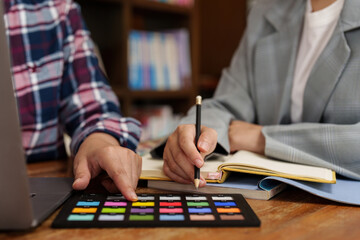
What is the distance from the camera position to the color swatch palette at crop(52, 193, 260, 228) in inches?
17.2

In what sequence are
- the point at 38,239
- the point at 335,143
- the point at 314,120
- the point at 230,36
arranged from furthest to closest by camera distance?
the point at 230,36, the point at 314,120, the point at 335,143, the point at 38,239

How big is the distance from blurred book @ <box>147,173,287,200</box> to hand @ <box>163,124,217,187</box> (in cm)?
1

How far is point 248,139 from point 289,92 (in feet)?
0.75

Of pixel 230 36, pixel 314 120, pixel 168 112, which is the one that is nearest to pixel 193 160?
pixel 314 120

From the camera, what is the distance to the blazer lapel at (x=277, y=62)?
93 cm

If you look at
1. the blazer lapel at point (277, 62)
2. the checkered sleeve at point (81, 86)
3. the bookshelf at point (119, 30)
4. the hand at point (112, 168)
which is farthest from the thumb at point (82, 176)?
the bookshelf at point (119, 30)

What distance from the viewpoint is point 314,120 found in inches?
34.2

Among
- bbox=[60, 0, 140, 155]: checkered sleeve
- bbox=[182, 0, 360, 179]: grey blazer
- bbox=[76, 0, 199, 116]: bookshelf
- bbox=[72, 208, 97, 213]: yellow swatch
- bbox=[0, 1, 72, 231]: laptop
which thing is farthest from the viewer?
bbox=[76, 0, 199, 116]: bookshelf

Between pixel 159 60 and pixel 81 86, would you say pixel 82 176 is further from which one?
pixel 159 60

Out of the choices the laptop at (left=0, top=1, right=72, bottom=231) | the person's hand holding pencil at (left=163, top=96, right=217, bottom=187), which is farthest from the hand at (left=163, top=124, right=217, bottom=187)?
the laptop at (left=0, top=1, right=72, bottom=231)

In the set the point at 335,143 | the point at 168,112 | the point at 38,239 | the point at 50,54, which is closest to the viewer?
the point at 38,239

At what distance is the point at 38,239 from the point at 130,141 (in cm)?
40

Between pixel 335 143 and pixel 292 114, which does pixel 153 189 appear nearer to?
pixel 335 143

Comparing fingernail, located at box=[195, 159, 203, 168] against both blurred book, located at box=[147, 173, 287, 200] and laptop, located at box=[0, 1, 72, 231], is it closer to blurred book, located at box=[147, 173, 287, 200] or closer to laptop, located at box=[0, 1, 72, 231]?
blurred book, located at box=[147, 173, 287, 200]
